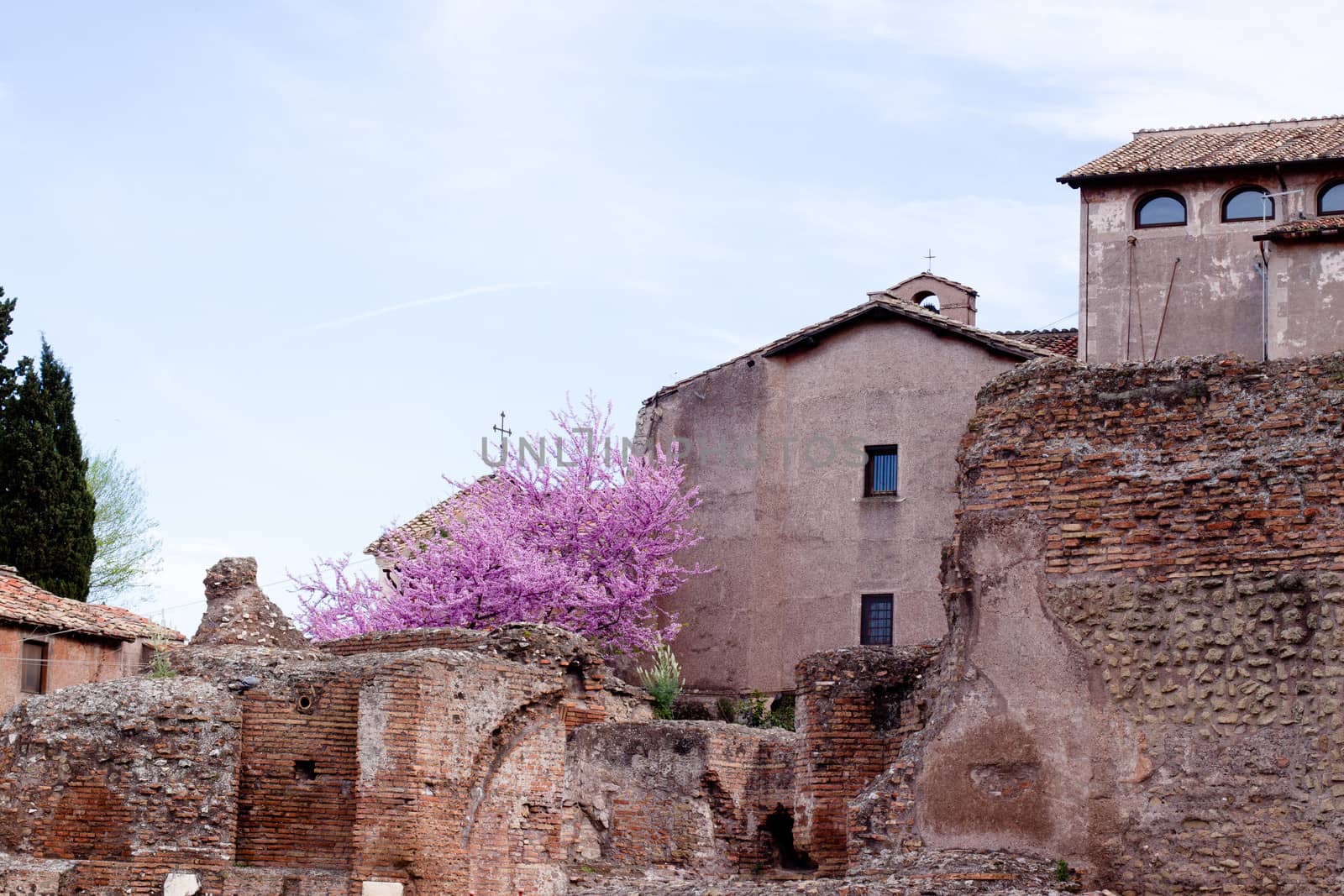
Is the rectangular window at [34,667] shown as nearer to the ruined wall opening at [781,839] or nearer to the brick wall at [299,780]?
the brick wall at [299,780]

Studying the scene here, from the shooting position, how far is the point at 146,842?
17.4 meters

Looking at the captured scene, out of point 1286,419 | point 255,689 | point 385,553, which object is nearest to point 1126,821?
point 1286,419

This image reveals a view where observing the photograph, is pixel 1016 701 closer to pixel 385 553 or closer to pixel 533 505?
pixel 533 505

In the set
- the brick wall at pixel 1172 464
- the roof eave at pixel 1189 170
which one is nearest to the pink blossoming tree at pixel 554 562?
the roof eave at pixel 1189 170

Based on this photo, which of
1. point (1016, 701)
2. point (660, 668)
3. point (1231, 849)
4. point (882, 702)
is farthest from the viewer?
point (660, 668)

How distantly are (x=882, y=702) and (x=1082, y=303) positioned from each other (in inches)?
679

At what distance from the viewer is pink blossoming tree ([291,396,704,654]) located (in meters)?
30.3

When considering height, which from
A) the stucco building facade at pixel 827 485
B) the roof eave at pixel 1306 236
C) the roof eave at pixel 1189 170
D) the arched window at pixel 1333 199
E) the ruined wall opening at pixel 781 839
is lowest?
the ruined wall opening at pixel 781 839

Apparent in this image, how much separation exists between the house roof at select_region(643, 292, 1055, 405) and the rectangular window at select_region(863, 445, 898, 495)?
200 centimetres

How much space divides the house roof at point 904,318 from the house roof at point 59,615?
35.0ft

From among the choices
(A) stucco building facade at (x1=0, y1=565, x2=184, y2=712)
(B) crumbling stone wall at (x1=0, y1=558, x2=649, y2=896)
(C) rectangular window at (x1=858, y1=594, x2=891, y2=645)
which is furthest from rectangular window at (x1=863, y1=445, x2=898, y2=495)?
(B) crumbling stone wall at (x1=0, y1=558, x2=649, y2=896)

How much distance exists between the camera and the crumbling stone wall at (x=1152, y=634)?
1096 cm

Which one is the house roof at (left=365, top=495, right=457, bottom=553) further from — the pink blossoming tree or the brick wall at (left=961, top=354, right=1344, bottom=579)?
the brick wall at (left=961, top=354, right=1344, bottom=579)

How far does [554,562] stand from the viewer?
31.2 m
